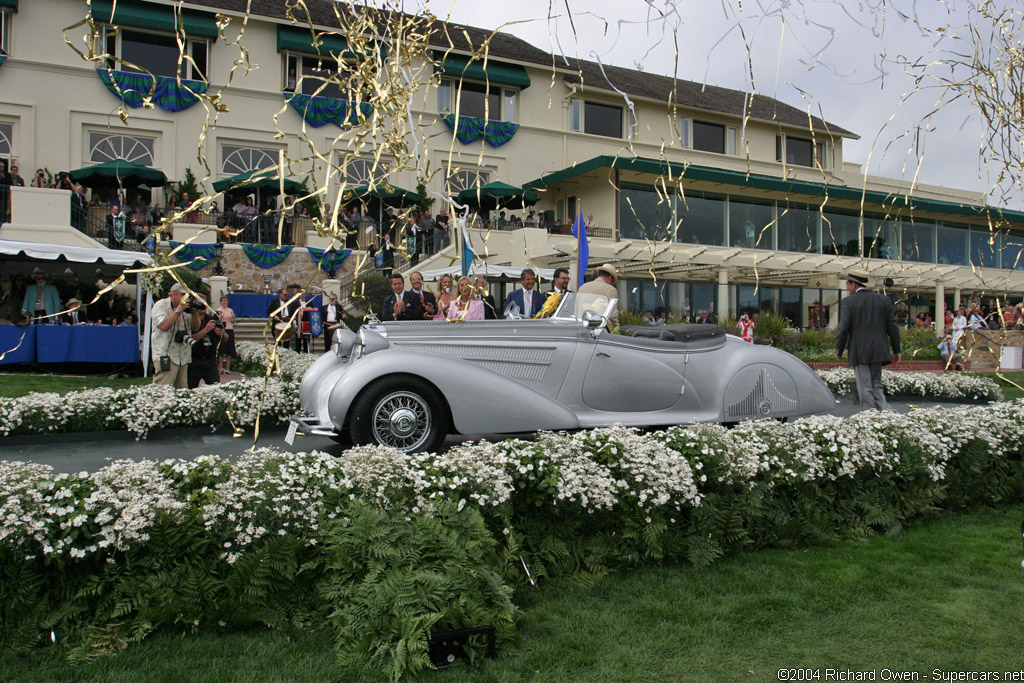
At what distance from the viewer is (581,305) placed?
22.0 ft

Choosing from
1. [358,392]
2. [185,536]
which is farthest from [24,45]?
[185,536]

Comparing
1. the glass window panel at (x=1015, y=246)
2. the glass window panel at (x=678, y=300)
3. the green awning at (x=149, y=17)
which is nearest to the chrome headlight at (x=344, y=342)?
the glass window panel at (x=1015, y=246)

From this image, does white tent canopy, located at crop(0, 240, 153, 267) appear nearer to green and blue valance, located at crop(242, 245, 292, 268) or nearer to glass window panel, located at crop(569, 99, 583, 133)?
green and blue valance, located at crop(242, 245, 292, 268)

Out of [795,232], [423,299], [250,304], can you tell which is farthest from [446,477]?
[795,232]

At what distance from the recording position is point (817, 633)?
9.97 feet

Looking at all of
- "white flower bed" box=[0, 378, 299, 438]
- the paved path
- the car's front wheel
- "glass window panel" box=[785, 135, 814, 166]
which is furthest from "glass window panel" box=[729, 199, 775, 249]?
the car's front wheel

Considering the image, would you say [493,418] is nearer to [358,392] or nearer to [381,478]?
[358,392]

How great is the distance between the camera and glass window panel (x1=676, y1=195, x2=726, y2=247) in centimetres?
3108

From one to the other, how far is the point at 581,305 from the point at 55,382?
33.6ft

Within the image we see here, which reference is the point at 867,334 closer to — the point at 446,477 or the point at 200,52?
the point at 446,477

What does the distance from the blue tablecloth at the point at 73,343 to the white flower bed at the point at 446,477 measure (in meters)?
11.8

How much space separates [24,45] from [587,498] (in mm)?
29052

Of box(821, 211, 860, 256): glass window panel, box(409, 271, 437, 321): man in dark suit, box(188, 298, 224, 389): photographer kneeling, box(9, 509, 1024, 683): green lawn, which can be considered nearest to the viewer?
box(9, 509, 1024, 683): green lawn

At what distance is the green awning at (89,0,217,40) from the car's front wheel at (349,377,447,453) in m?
23.5
